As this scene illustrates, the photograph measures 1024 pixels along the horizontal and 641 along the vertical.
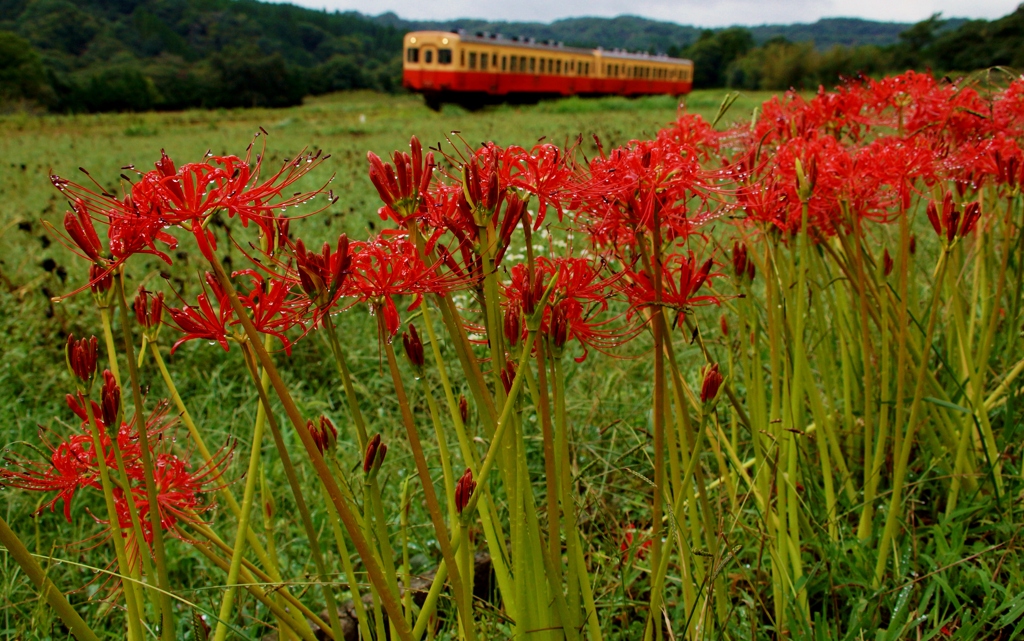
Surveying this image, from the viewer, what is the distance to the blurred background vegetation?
3575cm

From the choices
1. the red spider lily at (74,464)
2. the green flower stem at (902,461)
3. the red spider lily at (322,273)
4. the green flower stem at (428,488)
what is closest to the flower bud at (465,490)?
the green flower stem at (428,488)

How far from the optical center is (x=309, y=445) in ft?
2.40

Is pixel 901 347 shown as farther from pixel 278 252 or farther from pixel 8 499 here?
pixel 8 499

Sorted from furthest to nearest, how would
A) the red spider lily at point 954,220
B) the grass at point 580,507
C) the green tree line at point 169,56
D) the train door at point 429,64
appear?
the green tree line at point 169,56 → the train door at point 429,64 → the grass at point 580,507 → the red spider lily at point 954,220

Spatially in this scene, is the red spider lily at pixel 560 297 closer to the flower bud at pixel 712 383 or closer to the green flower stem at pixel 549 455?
the green flower stem at pixel 549 455

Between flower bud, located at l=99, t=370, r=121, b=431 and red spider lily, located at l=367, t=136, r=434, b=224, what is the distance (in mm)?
410

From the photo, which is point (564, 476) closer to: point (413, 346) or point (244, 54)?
point (413, 346)

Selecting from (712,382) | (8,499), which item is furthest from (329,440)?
(8,499)

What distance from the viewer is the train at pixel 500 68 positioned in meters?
20.9

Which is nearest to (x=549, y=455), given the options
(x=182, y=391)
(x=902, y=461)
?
(x=902, y=461)

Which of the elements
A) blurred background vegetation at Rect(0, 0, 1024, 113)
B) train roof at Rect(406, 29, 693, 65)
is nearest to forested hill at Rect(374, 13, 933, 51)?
blurred background vegetation at Rect(0, 0, 1024, 113)

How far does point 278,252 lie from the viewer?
37.5 inches

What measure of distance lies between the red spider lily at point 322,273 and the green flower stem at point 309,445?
7 cm

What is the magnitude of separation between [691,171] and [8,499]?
215cm
